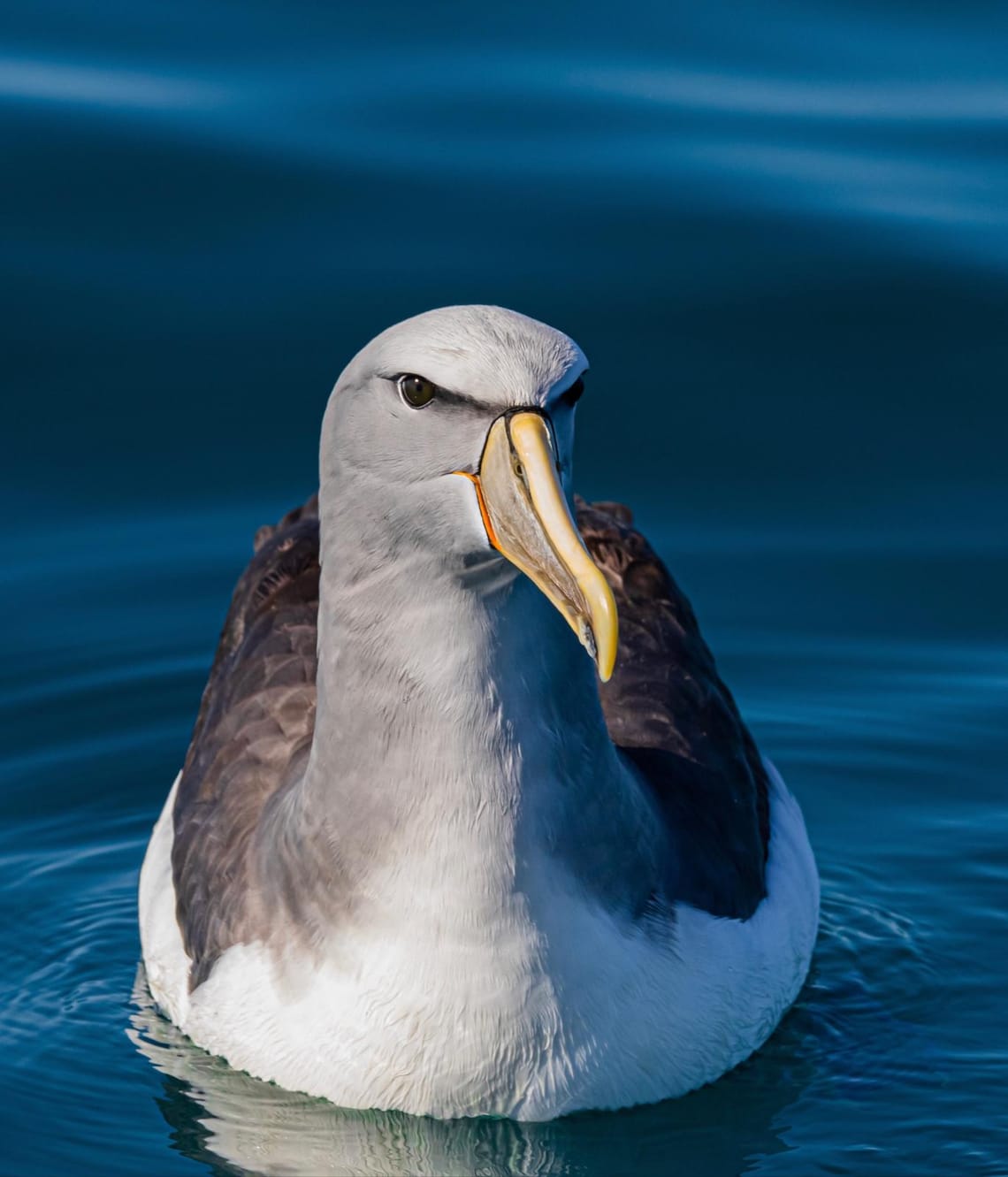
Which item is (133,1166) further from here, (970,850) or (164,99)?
(164,99)

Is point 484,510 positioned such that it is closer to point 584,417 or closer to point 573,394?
point 573,394

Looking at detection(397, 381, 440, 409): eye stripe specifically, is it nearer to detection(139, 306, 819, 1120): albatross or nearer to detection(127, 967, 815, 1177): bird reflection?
detection(139, 306, 819, 1120): albatross

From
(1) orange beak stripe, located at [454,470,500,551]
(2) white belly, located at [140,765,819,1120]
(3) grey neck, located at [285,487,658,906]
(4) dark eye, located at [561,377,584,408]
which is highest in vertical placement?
(4) dark eye, located at [561,377,584,408]

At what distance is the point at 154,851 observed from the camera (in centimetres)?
737

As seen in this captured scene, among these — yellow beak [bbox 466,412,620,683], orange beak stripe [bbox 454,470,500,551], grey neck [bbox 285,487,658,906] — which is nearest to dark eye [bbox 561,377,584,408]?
yellow beak [bbox 466,412,620,683]

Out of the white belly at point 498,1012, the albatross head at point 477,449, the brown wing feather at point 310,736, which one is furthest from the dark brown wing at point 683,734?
the albatross head at point 477,449

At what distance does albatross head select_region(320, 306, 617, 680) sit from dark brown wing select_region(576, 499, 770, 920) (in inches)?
55.7

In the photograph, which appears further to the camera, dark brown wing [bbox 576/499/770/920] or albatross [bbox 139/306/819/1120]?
dark brown wing [bbox 576/499/770/920]

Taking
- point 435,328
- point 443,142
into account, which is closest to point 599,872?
point 435,328

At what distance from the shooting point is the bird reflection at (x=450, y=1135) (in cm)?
611

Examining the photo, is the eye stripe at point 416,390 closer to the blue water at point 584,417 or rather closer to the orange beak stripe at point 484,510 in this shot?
the orange beak stripe at point 484,510

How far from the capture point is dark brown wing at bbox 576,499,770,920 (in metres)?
6.38

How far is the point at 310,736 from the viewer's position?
6633mm

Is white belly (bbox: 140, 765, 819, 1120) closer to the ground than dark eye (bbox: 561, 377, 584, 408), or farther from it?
closer to the ground
